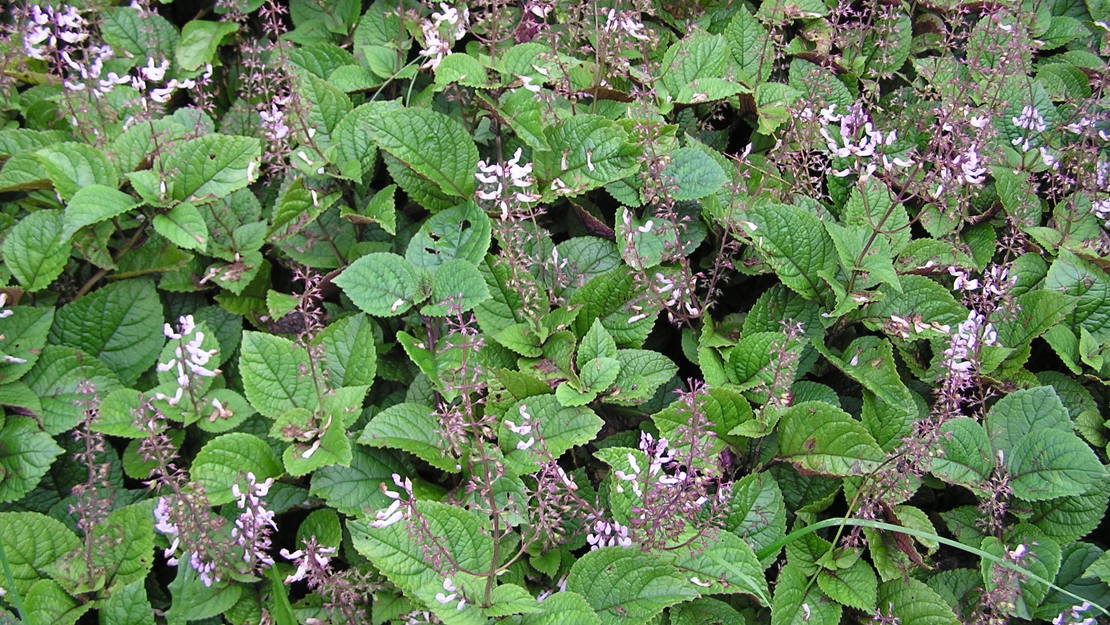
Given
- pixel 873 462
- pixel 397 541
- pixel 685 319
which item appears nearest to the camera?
pixel 397 541

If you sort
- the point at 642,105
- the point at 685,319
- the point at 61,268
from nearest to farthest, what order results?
the point at 61,268 → the point at 685,319 → the point at 642,105

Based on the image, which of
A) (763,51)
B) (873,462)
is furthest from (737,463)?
(763,51)

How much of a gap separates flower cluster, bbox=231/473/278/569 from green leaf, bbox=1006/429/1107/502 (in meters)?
2.30

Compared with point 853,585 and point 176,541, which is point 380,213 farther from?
point 853,585

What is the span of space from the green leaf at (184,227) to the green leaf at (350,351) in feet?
1.63

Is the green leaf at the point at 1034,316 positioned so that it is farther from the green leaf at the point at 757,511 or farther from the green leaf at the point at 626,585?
the green leaf at the point at 626,585

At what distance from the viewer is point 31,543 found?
8.61ft

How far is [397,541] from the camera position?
250 centimetres

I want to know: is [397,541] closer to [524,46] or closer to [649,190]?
[649,190]

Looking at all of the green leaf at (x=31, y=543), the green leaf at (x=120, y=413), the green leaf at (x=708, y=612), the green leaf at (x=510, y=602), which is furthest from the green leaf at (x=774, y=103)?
the green leaf at (x=31, y=543)

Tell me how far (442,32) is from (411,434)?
1.63 meters

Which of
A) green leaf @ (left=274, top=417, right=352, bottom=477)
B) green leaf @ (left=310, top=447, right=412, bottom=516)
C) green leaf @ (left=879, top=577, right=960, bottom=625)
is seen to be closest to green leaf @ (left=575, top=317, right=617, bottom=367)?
green leaf @ (left=310, top=447, right=412, bottom=516)

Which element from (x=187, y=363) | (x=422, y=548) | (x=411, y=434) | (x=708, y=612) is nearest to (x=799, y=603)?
(x=708, y=612)

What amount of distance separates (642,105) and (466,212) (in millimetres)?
839
